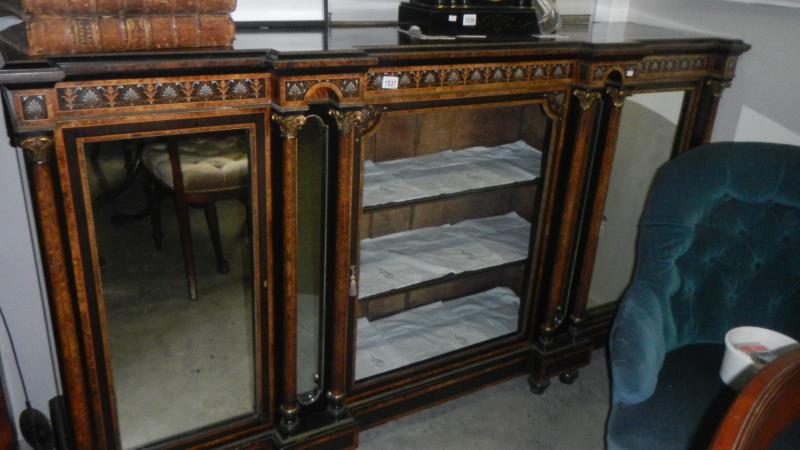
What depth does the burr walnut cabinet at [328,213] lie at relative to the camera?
127 centimetres

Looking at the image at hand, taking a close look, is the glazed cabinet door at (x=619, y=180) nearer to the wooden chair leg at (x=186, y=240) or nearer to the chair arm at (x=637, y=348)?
the chair arm at (x=637, y=348)

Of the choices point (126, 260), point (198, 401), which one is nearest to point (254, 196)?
point (126, 260)

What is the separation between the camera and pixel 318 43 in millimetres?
1490

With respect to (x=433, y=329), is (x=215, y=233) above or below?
above

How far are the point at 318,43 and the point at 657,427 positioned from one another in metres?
1.15

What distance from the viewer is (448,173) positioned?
1.99 metres

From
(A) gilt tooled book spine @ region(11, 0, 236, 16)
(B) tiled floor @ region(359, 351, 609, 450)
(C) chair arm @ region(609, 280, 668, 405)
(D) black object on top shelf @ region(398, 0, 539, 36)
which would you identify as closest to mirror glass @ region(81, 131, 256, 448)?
(A) gilt tooled book spine @ region(11, 0, 236, 16)

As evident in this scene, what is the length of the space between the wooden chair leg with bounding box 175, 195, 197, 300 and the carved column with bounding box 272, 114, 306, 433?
21 cm

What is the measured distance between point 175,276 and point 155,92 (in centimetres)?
45

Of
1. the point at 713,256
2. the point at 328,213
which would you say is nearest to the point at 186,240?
the point at 328,213

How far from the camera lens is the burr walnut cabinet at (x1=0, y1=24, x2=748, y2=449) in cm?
127

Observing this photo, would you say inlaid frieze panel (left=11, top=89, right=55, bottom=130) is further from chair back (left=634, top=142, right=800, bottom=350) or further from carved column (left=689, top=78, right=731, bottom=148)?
carved column (left=689, top=78, right=731, bottom=148)

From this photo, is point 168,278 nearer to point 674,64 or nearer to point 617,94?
point 617,94

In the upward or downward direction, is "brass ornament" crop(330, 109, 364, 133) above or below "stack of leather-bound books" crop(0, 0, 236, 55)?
below
